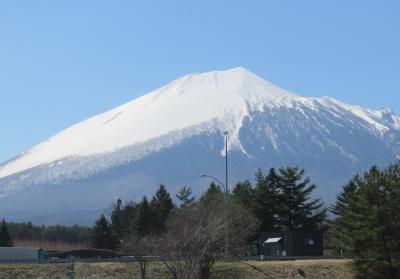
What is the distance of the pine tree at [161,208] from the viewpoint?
106562 mm

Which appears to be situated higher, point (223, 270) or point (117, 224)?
point (117, 224)

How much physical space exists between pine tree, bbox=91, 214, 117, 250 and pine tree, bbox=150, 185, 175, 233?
577cm

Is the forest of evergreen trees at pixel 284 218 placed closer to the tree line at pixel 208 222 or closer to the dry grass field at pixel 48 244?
the tree line at pixel 208 222

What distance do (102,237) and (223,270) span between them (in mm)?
39967

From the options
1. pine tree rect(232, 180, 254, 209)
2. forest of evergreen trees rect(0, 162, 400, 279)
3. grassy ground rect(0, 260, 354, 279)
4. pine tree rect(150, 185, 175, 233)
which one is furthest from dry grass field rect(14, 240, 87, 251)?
grassy ground rect(0, 260, 354, 279)

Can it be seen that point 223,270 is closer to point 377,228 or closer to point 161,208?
point 377,228

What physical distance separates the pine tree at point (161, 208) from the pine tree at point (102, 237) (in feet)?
18.9

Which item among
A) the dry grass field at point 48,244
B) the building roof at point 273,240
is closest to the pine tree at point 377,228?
the building roof at point 273,240

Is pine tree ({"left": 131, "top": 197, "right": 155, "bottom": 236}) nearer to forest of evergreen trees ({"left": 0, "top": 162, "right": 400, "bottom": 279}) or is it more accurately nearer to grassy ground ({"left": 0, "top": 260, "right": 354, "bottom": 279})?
forest of evergreen trees ({"left": 0, "top": 162, "right": 400, "bottom": 279})

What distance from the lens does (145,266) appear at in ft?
224

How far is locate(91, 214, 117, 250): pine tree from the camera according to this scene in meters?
106

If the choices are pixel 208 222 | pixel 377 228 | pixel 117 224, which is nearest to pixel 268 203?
pixel 117 224

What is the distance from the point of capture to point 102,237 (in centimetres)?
10631

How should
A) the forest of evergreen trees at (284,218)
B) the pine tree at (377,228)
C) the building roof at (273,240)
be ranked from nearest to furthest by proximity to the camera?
the pine tree at (377,228), the forest of evergreen trees at (284,218), the building roof at (273,240)
